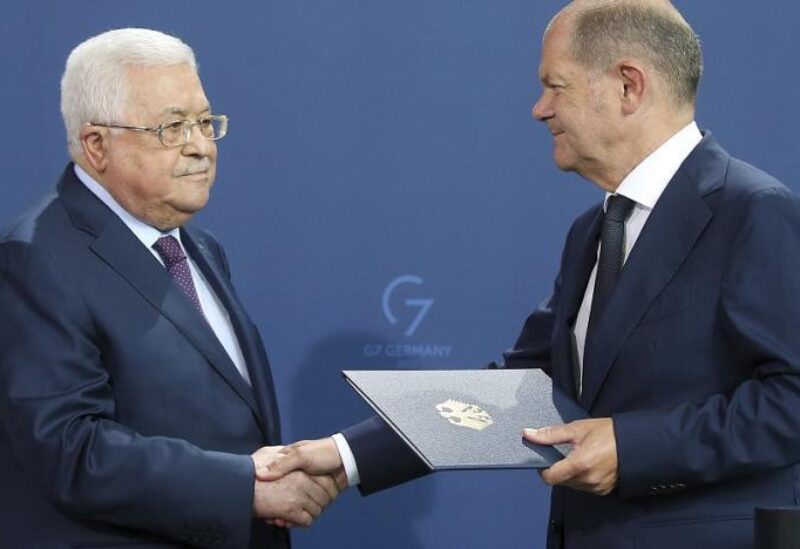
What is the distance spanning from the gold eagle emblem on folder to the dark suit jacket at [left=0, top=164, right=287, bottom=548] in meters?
0.36

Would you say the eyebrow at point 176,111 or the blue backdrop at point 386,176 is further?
the blue backdrop at point 386,176

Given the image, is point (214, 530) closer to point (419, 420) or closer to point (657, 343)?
point (419, 420)

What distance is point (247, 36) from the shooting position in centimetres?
314

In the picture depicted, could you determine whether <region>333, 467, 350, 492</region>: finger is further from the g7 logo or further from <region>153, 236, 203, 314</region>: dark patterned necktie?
the g7 logo

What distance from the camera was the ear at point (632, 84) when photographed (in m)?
2.43

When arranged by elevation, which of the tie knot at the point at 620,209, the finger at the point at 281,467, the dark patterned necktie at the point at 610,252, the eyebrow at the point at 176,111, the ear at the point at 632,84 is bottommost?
the finger at the point at 281,467

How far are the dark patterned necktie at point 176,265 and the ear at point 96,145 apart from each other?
6.4 inches

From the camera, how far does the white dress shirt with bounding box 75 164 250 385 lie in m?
2.52

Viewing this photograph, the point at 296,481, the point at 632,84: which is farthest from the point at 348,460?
the point at 632,84

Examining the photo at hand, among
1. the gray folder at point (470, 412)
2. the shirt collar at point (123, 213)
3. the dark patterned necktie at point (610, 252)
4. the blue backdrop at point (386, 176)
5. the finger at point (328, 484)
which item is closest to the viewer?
the gray folder at point (470, 412)

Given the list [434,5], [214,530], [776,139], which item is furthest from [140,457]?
[776,139]

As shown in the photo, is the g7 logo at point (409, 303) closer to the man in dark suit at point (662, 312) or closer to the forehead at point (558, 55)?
the man in dark suit at point (662, 312)

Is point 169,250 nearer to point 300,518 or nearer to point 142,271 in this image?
point 142,271

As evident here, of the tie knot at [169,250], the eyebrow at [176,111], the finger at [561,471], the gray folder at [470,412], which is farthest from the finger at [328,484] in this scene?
the eyebrow at [176,111]
